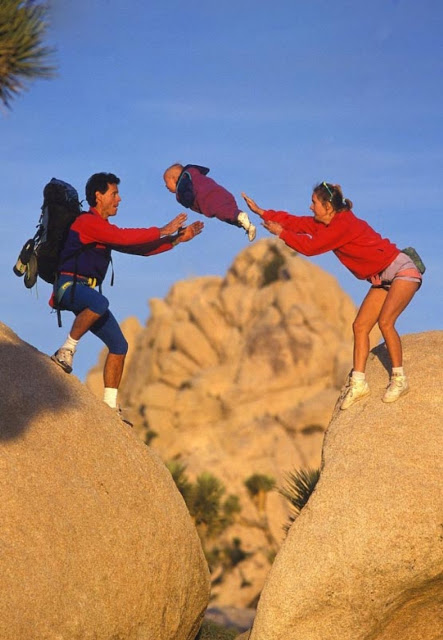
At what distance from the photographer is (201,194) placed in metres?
12.1

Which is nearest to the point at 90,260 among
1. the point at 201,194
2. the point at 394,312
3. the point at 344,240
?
the point at 201,194

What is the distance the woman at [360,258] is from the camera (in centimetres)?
1102

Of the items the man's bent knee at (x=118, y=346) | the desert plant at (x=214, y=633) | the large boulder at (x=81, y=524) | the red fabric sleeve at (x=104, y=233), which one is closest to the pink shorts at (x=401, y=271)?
the red fabric sleeve at (x=104, y=233)

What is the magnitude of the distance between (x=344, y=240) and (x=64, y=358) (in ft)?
11.4

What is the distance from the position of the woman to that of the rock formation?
124 ft

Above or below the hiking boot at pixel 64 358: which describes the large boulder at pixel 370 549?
below

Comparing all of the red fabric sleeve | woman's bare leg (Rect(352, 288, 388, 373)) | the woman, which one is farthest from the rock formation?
the red fabric sleeve

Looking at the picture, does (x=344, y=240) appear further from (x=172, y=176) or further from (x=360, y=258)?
(x=172, y=176)

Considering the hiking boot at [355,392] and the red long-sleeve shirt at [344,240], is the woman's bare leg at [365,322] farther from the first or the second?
the red long-sleeve shirt at [344,240]

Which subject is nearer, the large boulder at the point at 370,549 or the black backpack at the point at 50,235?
the large boulder at the point at 370,549

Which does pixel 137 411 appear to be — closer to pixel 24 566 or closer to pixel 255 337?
pixel 255 337

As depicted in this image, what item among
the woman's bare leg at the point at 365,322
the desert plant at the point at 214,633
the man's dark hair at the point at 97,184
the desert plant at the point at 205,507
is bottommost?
the desert plant at the point at 214,633

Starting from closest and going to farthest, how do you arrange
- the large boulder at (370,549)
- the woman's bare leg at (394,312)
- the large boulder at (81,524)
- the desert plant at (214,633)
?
1. the large boulder at (81,524)
2. the large boulder at (370,549)
3. the woman's bare leg at (394,312)
4. the desert plant at (214,633)

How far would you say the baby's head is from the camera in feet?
40.9
